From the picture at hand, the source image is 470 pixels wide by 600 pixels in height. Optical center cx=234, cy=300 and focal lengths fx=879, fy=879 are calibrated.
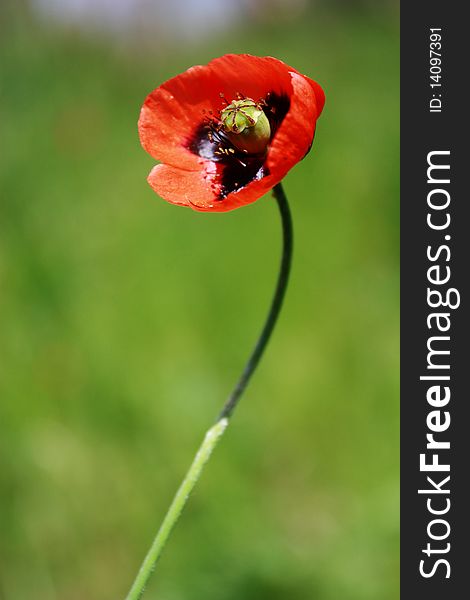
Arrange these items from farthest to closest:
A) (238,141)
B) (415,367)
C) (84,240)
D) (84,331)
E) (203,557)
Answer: (84,240) → (84,331) → (203,557) → (415,367) → (238,141)

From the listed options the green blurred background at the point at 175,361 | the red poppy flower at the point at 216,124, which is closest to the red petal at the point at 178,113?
the red poppy flower at the point at 216,124

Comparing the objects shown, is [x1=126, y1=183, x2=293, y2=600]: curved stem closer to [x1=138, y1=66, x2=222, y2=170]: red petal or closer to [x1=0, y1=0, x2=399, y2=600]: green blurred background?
[x1=138, y1=66, x2=222, y2=170]: red petal

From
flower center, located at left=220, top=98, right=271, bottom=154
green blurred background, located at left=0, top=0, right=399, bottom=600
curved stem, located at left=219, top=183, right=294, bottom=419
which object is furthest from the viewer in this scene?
green blurred background, located at left=0, top=0, right=399, bottom=600

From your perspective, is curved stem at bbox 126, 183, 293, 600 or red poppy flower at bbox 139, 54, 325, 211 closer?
curved stem at bbox 126, 183, 293, 600

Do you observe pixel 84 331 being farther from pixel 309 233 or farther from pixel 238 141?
pixel 238 141

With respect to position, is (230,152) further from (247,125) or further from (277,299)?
(277,299)

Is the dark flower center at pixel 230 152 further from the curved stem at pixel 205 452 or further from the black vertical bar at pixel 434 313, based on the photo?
the black vertical bar at pixel 434 313

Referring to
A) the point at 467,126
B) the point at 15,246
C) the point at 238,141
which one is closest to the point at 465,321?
the point at 467,126

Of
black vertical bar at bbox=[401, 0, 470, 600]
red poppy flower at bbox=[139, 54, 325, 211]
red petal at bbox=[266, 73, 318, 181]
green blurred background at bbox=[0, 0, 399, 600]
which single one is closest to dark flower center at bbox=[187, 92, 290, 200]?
red poppy flower at bbox=[139, 54, 325, 211]
